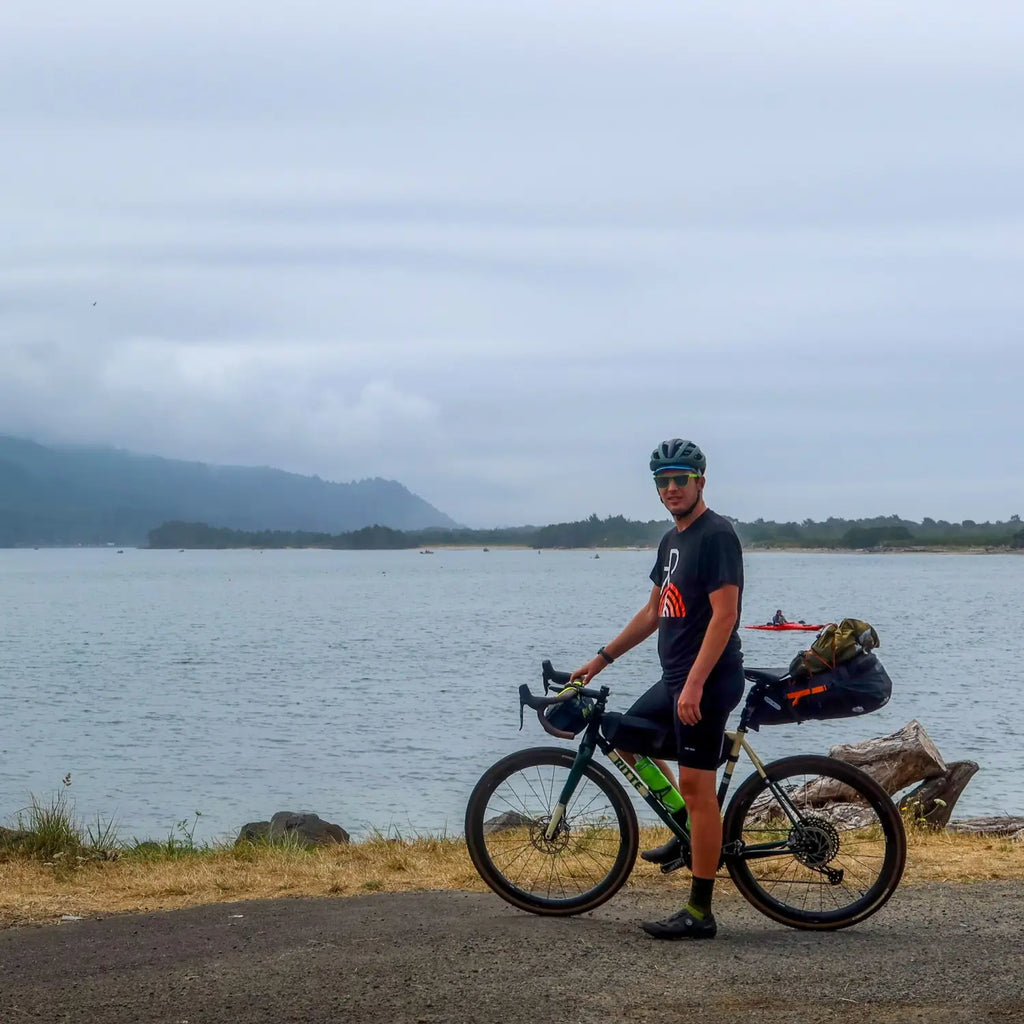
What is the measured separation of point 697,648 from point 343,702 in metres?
A: 30.7

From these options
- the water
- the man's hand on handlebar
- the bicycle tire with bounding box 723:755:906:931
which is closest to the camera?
the bicycle tire with bounding box 723:755:906:931

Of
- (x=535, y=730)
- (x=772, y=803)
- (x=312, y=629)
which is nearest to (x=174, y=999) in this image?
(x=772, y=803)

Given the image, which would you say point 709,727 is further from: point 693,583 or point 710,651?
point 693,583

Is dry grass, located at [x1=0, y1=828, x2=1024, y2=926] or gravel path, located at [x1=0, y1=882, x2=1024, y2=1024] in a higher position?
gravel path, located at [x1=0, y1=882, x2=1024, y2=1024]

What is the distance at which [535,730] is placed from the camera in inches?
1038

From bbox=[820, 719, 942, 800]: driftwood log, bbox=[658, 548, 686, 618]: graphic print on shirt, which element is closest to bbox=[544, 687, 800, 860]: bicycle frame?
bbox=[658, 548, 686, 618]: graphic print on shirt

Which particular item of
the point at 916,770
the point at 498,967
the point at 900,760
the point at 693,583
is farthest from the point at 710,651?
the point at 916,770

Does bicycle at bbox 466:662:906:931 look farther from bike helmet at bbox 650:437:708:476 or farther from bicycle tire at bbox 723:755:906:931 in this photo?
bike helmet at bbox 650:437:708:476

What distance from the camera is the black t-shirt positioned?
636cm

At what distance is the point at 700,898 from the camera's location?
6.45 meters

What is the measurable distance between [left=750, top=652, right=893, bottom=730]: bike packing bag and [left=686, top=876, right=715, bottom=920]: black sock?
0.83 m

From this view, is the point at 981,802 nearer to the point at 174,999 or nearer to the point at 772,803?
the point at 772,803

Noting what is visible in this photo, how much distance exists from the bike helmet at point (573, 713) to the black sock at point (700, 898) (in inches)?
37.9

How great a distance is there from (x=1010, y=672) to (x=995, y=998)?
3886cm
